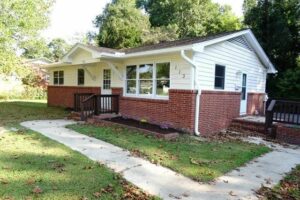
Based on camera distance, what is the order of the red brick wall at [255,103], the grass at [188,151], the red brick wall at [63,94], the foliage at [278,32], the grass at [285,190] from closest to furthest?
the grass at [285,190], the grass at [188,151], the red brick wall at [255,103], the red brick wall at [63,94], the foliage at [278,32]

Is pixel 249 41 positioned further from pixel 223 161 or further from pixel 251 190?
pixel 251 190

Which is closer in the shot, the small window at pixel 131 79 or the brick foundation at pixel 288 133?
the brick foundation at pixel 288 133

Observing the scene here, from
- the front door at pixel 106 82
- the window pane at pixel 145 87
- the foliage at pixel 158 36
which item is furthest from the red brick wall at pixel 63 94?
the foliage at pixel 158 36

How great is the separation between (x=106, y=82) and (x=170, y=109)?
4894 millimetres

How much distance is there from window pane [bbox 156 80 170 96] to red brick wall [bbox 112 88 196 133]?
0.33 metres

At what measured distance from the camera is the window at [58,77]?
57.5ft

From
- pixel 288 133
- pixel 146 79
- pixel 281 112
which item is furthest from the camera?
pixel 146 79

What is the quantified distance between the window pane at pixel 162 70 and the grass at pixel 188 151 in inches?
100

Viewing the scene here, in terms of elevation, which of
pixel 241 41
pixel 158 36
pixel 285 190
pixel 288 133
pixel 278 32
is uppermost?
pixel 158 36

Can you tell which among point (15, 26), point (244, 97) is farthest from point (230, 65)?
point (15, 26)

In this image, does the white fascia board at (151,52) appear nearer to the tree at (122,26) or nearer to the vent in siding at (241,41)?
the vent in siding at (241,41)

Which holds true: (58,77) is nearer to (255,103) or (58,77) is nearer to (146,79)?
(146,79)

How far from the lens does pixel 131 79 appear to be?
38.9 feet

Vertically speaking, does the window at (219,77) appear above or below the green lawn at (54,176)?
above
